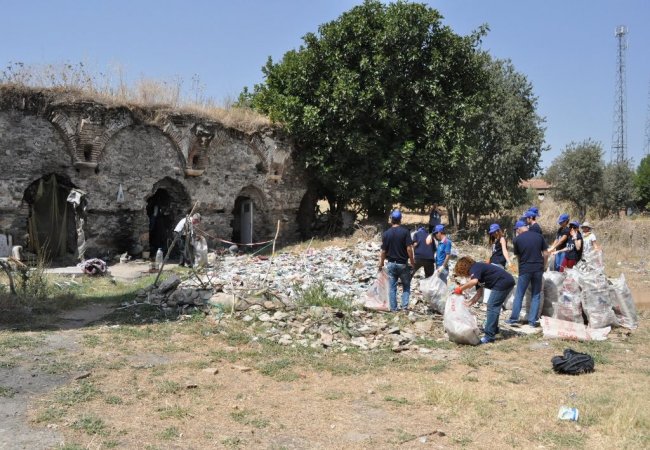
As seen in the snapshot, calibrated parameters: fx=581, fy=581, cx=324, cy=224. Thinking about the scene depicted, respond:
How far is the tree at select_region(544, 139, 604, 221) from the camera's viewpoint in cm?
3011

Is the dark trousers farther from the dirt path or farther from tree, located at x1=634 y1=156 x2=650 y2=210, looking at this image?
tree, located at x1=634 y1=156 x2=650 y2=210

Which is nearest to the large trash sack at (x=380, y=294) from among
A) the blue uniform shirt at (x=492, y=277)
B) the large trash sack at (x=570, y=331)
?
the blue uniform shirt at (x=492, y=277)

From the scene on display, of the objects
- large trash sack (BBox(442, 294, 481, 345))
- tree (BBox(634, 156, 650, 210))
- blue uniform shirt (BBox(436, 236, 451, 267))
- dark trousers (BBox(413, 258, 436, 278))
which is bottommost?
large trash sack (BBox(442, 294, 481, 345))

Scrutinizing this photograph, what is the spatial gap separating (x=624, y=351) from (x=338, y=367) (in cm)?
404

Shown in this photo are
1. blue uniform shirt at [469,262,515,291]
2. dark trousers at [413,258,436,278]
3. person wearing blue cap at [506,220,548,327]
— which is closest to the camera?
blue uniform shirt at [469,262,515,291]

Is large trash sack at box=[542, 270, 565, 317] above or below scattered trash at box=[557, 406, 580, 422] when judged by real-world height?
above

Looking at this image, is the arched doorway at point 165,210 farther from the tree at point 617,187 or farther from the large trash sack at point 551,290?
the tree at point 617,187

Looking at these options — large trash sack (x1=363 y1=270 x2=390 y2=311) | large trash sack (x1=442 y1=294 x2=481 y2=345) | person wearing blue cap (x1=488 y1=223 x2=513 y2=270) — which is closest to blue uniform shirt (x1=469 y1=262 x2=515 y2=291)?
large trash sack (x1=442 y1=294 x2=481 y2=345)

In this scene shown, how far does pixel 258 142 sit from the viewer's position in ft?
61.0

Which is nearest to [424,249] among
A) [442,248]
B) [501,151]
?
[442,248]

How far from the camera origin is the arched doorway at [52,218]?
14906mm

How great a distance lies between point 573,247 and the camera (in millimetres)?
10047

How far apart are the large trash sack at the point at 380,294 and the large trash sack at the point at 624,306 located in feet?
11.7

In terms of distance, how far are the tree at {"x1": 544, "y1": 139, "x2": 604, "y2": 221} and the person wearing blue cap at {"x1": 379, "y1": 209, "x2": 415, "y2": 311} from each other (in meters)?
23.7
